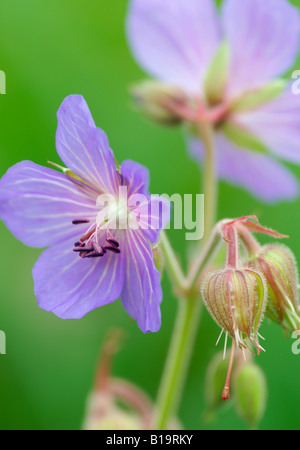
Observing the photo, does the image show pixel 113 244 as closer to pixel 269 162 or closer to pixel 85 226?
pixel 85 226

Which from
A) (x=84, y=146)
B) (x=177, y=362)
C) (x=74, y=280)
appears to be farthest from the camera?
(x=177, y=362)

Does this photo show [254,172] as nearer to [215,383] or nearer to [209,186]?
[209,186]

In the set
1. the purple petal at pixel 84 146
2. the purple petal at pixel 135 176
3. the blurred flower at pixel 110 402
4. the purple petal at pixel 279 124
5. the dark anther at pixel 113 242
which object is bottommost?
the blurred flower at pixel 110 402

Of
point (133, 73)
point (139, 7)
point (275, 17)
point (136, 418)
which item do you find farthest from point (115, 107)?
point (136, 418)

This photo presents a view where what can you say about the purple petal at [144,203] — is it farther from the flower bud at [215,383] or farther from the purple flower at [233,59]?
the purple flower at [233,59]

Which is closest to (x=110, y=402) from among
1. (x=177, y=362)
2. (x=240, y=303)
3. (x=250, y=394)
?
(x=177, y=362)

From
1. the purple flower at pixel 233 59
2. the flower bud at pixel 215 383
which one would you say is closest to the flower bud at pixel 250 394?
the flower bud at pixel 215 383
